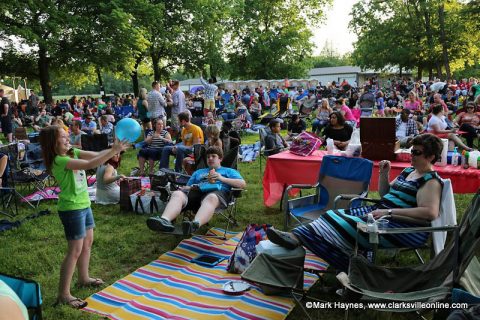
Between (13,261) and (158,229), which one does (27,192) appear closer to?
(13,261)

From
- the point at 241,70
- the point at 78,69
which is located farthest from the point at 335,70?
the point at 78,69

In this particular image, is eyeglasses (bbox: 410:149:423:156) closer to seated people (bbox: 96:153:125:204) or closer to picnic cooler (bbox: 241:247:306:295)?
picnic cooler (bbox: 241:247:306:295)

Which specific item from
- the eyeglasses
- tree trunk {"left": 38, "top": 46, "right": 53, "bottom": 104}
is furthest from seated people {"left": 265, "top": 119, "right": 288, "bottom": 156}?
tree trunk {"left": 38, "top": 46, "right": 53, "bottom": 104}

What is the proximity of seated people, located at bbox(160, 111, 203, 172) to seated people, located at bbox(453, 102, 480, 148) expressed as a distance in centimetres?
557

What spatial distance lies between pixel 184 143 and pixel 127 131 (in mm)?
4350

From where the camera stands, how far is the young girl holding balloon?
3.07m

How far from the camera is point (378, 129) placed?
459 cm

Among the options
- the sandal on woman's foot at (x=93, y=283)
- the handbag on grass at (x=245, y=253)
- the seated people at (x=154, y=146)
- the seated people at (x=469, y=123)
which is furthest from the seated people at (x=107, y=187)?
the seated people at (x=469, y=123)

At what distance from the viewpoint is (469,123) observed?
28.9 feet

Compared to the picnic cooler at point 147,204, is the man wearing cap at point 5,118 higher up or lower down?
higher up

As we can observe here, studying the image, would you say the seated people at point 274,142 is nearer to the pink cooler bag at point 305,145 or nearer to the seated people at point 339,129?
the seated people at point 339,129

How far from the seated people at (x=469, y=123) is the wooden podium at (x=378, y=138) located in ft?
16.1

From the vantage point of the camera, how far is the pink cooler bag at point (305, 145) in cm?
537

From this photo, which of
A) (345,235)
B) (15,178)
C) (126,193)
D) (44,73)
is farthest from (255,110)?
(345,235)
